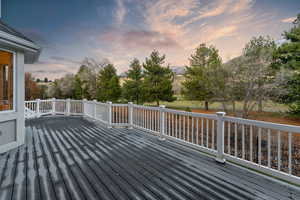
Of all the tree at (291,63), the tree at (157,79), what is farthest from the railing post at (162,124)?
the tree at (157,79)

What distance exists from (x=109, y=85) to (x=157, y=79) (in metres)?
5.25

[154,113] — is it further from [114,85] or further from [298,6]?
[114,85]

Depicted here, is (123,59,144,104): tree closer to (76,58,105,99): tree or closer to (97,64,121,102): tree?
(97,64,121,102): tree

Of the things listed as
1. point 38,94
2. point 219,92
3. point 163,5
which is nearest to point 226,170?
point 219,92

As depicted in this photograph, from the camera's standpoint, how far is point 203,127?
4.39 m

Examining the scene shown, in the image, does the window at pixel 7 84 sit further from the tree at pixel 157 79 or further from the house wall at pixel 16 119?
the tree at pixel 157 79

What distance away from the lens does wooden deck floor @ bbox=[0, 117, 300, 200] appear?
1.75m

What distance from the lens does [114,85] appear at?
589 inches

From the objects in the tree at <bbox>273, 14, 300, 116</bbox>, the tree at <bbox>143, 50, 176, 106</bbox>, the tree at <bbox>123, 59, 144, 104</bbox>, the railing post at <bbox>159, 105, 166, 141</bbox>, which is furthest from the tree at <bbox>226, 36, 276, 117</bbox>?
the tree at <bbox>123, 59, 144, 104</bbox>

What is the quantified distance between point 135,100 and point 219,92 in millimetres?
9186

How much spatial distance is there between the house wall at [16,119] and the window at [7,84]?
0.32 feet

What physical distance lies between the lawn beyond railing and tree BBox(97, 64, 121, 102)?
6.58 metres

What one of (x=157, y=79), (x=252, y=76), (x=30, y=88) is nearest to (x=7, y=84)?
(x=252, y=76)

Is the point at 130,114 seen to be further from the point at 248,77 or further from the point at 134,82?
the point at 134,82
